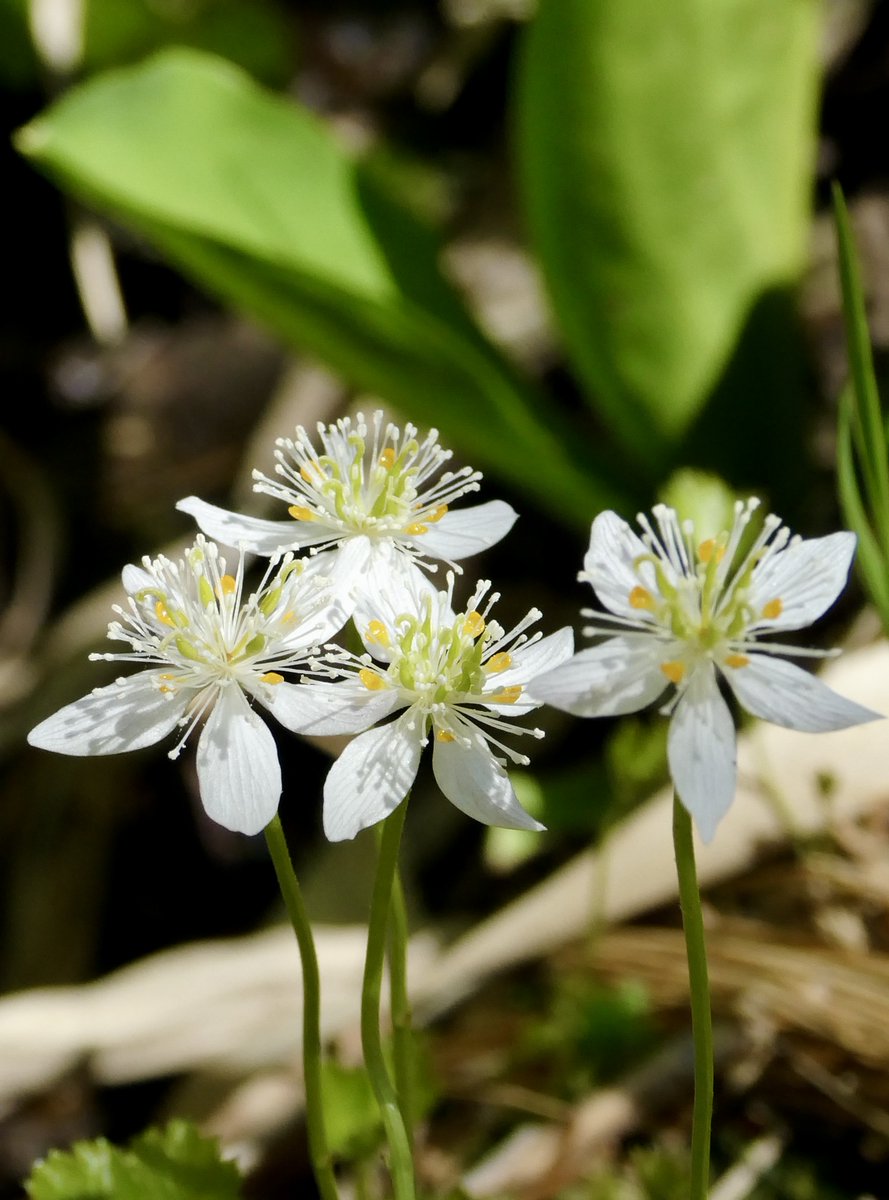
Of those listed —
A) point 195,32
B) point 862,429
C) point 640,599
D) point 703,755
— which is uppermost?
point 195,32

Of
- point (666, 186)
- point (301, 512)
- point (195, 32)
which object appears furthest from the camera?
point (195, 32)

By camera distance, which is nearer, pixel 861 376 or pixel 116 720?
pixel 116 720

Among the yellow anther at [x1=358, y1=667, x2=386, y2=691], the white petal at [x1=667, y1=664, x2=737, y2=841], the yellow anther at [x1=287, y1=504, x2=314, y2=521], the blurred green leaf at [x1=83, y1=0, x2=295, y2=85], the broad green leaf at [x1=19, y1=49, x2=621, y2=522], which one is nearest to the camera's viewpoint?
the white petal at [x1=667, y1=664, x2=737, y2=841]

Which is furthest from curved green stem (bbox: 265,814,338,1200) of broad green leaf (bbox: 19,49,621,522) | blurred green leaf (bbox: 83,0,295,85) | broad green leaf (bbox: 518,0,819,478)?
blurred green leaf (bbox: 83,0,295,85)

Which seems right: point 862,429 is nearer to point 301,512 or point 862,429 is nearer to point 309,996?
point 301,512

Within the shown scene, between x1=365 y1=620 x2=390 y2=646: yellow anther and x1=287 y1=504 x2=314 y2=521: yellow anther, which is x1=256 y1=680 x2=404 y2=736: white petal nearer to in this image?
x1=365 y1=620 x2=390 y2=646: yellow anther

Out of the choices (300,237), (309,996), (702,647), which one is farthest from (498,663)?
(300,237)

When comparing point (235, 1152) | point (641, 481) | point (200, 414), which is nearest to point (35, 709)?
point (200, 414)
